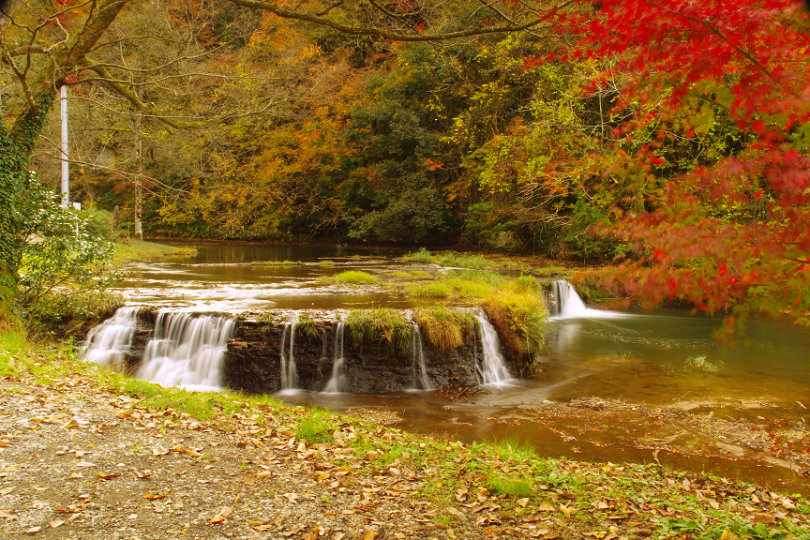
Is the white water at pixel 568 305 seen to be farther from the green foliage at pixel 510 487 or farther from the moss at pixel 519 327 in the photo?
the green foliage at pixel 510 487

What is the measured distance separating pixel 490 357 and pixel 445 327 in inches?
49.8

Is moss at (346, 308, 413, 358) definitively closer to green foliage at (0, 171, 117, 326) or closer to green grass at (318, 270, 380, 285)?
green foliage at (0, 171, 117, 326)

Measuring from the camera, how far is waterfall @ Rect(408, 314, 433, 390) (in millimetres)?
9602

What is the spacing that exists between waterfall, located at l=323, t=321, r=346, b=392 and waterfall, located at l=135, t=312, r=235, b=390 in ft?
6.29

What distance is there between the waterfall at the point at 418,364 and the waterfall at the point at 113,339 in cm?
521

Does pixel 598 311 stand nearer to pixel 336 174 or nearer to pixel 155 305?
pixel 155 305

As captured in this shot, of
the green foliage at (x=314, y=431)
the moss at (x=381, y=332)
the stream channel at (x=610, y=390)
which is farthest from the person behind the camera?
the moss at (x=381, y=332)

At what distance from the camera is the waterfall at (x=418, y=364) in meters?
9.60

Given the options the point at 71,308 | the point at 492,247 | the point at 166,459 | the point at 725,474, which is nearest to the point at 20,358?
the point at 71,308

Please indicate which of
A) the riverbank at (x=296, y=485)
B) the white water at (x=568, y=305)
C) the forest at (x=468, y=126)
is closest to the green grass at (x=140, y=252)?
the forest at (x=468, y=126)

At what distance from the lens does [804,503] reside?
4.89 m

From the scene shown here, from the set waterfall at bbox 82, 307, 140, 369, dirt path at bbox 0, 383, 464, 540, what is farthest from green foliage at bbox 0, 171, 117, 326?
Result: dirt path at bbox 0, 383, 464, 540

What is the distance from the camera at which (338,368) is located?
9.48 meters

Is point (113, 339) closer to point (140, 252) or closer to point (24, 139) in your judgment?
point (24, 139)
